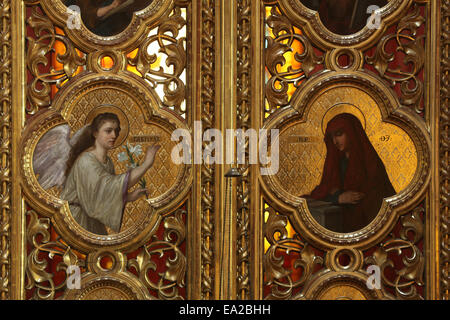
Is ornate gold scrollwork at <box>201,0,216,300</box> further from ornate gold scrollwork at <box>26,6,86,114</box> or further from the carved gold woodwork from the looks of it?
ornate gold scrollwork at <box>26,6,86,114</box>

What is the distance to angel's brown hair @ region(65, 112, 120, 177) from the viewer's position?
365cm

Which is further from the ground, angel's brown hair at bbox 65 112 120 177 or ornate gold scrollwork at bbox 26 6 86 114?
ornate gold scrollwork at bbox 26 6 86 114

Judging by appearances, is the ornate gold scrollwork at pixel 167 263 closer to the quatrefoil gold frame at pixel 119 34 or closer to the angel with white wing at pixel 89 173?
the angel with white wing at pixel 89 173

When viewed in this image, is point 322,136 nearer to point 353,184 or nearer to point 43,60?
point 353,184

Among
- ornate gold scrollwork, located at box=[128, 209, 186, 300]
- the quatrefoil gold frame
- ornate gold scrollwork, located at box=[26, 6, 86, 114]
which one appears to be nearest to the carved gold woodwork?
ornate gold scrollwork, located at box=[128, 209, 186, 300]

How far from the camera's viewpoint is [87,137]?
3.66 meters

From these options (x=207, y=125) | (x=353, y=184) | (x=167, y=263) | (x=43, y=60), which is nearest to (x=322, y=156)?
(x=353, y=184)

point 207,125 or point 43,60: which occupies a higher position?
point 43,60

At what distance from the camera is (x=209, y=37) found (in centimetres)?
369

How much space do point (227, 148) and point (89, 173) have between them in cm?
85

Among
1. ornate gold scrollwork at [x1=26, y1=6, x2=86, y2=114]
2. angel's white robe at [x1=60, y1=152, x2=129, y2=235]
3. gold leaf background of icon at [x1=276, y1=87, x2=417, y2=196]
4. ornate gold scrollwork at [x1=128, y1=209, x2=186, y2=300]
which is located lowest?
ornate gold scrollwork at [x1=128, y1=209, x2=186, y2=300]

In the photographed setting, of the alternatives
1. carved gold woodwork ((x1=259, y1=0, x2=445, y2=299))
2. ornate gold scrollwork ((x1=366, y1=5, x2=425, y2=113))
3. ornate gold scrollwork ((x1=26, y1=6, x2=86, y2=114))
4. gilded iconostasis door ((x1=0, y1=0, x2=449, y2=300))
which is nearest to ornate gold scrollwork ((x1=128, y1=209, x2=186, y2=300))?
gilded iconostasis door ((x1=0, y1=0, x2=449, y2=300))

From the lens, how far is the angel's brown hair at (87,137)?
144 inches

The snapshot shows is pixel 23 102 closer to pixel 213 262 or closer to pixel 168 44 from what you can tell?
pixel 168 44
